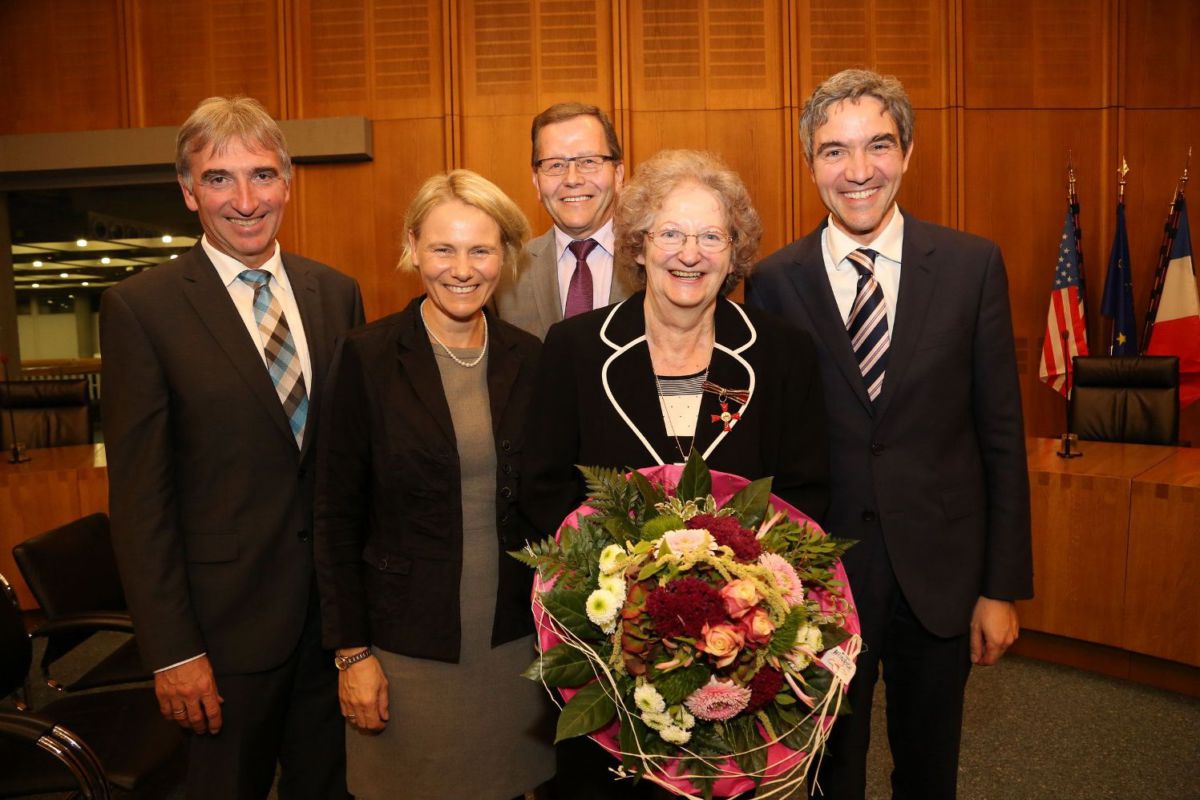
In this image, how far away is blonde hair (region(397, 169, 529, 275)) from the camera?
201 centimetres

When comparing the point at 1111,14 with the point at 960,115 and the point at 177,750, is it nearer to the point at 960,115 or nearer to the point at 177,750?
the point at 960,115

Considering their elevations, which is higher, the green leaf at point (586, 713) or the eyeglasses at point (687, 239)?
the eyeglasses at point (687, 239)

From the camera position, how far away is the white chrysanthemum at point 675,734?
125 centimetres

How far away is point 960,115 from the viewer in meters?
6.73

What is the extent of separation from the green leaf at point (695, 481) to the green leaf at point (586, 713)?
0.34 meters

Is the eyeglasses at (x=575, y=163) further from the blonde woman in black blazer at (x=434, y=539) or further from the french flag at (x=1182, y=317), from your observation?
the french flag at (x=1182, y=317)

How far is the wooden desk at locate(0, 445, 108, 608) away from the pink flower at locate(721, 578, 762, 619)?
447cm

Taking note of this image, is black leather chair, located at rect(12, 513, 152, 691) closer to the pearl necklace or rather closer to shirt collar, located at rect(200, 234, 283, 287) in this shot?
shirt collar, located at rect(200, 234, 283, 287)

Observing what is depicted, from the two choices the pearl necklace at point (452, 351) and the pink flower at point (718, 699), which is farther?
the pearl necklace at point (452, 351)

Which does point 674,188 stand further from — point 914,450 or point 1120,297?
point 1120,297

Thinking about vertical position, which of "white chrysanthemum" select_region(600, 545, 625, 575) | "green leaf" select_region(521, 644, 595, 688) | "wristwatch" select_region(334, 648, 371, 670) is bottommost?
"wristwatch" select_region(334, 648, 371, 670)

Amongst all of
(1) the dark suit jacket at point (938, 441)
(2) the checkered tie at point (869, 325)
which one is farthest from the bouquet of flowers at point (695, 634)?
(2) the checkered tie at point (869, 325)

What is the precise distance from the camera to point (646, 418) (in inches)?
69.6

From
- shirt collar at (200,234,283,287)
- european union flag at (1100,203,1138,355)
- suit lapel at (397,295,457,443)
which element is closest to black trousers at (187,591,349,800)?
suit lapel at (397,295,457,443)
